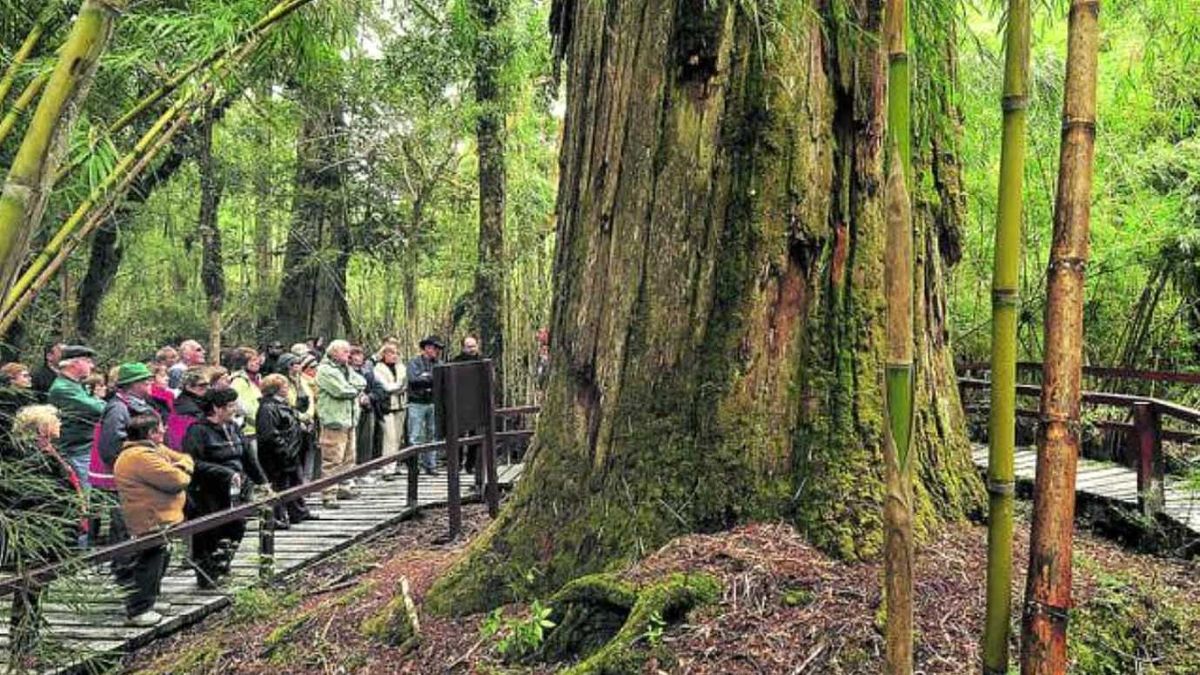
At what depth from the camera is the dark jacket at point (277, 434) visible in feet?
23.2

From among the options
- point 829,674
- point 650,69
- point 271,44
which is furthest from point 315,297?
point 829,674

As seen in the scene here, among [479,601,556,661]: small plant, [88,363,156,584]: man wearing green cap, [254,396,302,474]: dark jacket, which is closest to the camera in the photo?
[479,601,556,661]: small plant

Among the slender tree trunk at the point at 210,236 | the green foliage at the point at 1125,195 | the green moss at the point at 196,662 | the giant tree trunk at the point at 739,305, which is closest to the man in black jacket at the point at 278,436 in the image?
the green moss at the point at 196,662

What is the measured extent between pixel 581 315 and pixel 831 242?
0.97 metres

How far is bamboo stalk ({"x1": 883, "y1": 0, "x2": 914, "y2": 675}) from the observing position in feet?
5.06

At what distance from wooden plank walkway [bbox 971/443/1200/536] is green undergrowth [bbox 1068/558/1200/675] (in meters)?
1.14

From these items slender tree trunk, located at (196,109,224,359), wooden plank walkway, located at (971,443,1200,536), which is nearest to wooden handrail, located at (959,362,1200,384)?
wooden plank walkway, located at (971,443,1200,536)

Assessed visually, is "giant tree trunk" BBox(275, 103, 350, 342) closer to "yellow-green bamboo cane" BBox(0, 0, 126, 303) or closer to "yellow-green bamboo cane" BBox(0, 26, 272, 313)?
"yellow-green bamboo cane" BBox(0, 26, 272, 313)

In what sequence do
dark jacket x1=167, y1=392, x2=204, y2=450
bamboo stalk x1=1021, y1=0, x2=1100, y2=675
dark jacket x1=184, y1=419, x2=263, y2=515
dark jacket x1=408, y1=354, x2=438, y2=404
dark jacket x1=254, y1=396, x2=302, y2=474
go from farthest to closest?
1. dark jacket x1=408, y1=354, x2=438, y2=404
2. dark jacket x1=254, y1=396, x2=302, y2=474
3. dark jacket x1=167, y1=392, x2=204, y2=450
4. dark jacket x1=184, y1=419, x2=263, y2=515
5. bamboo stalk x1=1021, y1=0, x2=1100, y2=675

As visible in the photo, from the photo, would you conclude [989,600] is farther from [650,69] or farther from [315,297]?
[315,297]

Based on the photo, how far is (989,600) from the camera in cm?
177

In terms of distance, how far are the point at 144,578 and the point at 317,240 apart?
10.5 m

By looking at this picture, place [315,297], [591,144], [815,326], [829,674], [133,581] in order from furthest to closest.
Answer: [315,297]
[133,581]
[591,144]
[815,326]
[829,674]

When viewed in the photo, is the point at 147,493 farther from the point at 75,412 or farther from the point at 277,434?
the point at 277,434
